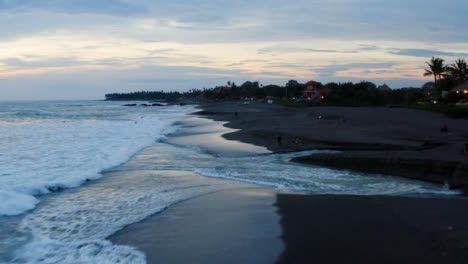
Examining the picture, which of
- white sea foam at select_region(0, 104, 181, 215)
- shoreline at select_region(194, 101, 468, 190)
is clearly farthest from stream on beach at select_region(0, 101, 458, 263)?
shoreline at select_region(194, 101, 468, 190)

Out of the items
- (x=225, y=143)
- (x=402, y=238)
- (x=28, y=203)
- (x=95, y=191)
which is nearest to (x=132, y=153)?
(x=225, y=143)

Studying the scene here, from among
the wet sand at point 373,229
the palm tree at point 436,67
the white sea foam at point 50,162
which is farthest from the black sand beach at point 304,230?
the palm tree at point 436,67

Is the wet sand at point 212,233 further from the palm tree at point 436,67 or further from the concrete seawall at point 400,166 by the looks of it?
the palm tree at point 436,67

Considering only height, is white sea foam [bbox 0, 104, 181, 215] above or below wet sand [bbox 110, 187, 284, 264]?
above

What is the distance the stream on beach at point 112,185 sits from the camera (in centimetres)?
829

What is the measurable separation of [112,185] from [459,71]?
215 ft

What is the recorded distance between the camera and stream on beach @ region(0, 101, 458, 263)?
829cm

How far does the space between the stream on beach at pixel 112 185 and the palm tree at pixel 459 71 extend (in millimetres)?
54021

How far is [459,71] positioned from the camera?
63625 mm

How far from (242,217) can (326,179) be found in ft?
18.4

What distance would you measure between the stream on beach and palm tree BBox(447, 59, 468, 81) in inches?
2127

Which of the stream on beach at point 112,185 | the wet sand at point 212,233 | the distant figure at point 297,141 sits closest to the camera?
the wet sand at point 212,233

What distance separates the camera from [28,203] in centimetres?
1130

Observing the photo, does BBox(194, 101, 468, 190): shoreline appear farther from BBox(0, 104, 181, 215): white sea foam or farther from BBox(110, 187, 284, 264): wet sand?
BBox(0, 104, 181, 215): white sea foam
